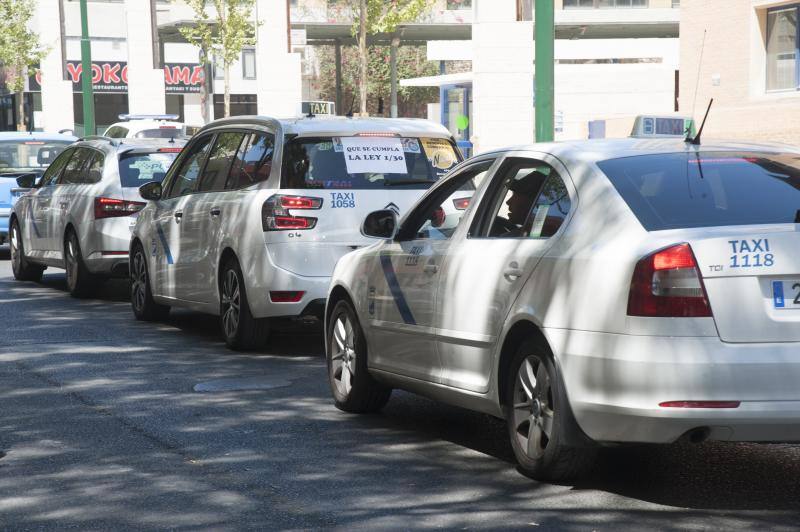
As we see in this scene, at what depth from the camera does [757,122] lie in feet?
97.6

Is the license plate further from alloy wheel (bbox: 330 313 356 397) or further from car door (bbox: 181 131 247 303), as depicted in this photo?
car door (bbox: 181 131 247 303)

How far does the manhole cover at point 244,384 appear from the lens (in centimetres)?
943

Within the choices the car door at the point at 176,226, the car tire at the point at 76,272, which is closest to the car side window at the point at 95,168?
the car tire at the point at 76,272

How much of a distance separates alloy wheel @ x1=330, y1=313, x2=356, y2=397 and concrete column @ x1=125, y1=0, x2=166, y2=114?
138ft

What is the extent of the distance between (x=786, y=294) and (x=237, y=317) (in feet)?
20.2

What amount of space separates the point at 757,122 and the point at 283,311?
832 inches

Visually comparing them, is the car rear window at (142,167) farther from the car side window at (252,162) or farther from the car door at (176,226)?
the car side window at (252,162)

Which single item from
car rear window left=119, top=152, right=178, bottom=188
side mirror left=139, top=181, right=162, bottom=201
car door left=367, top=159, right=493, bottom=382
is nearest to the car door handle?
car door left=367, top=159, right=493, bottom=382

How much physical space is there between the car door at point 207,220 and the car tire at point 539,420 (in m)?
5.01

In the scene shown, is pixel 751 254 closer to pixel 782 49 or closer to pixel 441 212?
pixel 441 212

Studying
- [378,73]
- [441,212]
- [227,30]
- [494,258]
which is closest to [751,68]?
[441,212]

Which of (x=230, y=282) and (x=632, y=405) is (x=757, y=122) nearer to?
(x=230, y=282)

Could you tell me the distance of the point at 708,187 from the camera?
6273 mm

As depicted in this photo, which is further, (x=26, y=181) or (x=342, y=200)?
(x=26, y=181)
